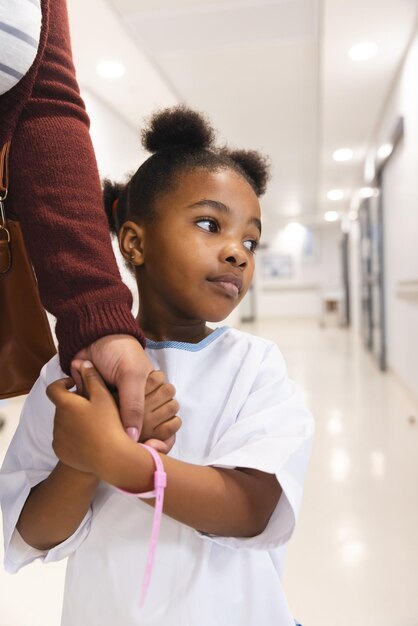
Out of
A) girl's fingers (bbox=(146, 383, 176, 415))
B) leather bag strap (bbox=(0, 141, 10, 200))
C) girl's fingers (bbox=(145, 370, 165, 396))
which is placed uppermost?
leather bag strap (bbox=(0, 141, 10, 200))

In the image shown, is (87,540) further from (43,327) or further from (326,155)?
(326,155)

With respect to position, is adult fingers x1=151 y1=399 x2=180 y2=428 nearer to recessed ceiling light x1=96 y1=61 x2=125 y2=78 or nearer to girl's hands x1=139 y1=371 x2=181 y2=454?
girl's hands x1=139 y1=371 x2=181 y2=454

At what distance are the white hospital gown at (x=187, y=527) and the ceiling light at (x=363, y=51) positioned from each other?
388 centimetres

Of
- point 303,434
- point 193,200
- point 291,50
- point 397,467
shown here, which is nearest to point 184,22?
point 291,50

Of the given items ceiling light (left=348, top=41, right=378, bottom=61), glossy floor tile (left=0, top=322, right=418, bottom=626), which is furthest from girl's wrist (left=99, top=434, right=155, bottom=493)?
ceiling light (left=348, top=41, right=378, bottom=61)

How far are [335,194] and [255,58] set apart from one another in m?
6.51

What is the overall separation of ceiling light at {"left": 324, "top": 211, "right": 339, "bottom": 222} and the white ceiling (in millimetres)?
6598

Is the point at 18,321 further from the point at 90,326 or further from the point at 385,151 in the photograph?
the point at 385,151

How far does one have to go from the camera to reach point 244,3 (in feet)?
11.1

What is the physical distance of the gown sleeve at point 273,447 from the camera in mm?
593

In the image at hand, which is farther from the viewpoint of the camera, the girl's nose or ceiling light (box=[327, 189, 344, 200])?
ceiling light (box=[327, 189, 344, 200])

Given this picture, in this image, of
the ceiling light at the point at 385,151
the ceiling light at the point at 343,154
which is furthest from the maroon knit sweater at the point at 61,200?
the ceiling light at the point at 343,154

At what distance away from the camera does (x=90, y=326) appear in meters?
0.56

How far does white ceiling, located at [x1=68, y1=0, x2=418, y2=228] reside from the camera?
346 cm
